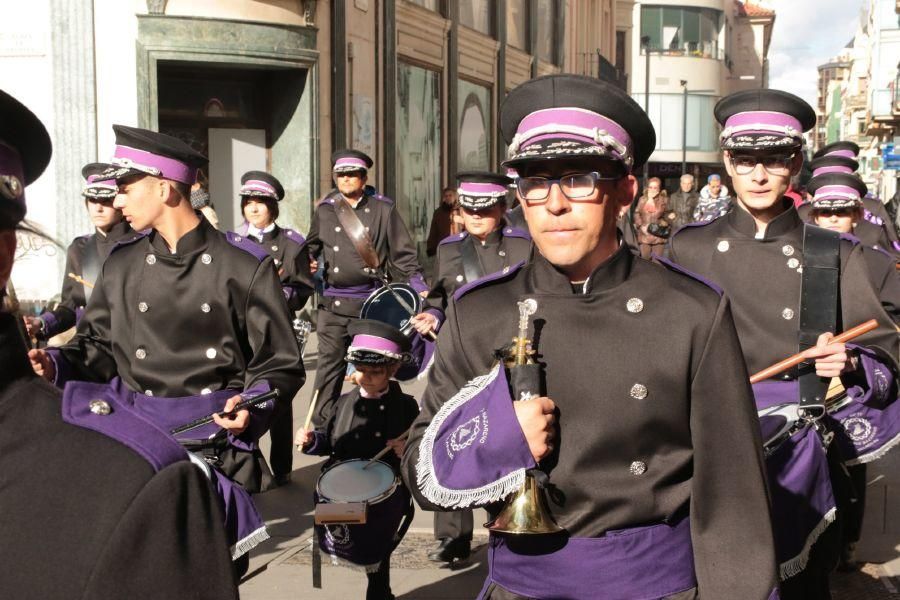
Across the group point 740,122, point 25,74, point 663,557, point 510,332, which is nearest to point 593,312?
point 510,332

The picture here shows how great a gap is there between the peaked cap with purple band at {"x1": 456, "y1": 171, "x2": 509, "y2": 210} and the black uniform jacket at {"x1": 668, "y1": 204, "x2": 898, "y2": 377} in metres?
3.98

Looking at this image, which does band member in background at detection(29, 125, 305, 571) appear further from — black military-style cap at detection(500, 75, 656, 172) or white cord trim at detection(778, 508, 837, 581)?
black military-style cap at detection(500, 75, 656, 172)

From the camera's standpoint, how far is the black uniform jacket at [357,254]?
10828mm

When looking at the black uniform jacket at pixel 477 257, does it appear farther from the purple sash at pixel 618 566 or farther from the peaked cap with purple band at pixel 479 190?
the purple sash at pixel 618 566

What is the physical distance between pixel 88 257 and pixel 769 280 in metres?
5.55

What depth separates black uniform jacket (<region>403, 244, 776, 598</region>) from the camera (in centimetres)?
311

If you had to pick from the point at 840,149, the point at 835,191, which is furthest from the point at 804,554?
the point at 840,149

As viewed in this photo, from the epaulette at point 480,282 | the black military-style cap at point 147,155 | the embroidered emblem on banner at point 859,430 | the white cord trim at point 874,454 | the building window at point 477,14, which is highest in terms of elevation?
the building window at point 477,14

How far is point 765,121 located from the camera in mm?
5191

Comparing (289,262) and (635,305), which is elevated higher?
(635,305)

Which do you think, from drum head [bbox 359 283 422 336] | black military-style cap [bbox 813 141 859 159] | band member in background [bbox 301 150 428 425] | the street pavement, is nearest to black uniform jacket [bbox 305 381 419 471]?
the street pavement

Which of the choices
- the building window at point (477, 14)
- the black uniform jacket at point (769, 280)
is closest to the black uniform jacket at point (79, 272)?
the black uniform jacket at point (769, 280)

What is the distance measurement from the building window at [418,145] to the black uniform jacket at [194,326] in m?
16.9

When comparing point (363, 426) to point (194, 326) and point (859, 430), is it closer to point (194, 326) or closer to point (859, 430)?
point (194, 326)
